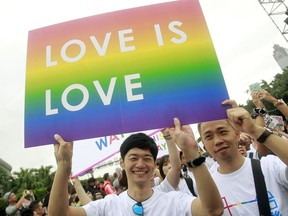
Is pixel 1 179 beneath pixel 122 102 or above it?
above

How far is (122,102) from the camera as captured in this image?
2.14m

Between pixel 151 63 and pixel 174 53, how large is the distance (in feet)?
0.66

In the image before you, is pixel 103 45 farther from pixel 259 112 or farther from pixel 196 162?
pixel 259 112

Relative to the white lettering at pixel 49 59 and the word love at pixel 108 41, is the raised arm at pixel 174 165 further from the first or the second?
the white lettering at pixel 49 59

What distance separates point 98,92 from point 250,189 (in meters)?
1.29

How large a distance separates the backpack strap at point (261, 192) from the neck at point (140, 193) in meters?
0.73

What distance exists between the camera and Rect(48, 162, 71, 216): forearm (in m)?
1.82

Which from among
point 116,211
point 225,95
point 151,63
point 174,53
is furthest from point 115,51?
point 116,211

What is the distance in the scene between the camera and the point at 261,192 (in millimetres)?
1884

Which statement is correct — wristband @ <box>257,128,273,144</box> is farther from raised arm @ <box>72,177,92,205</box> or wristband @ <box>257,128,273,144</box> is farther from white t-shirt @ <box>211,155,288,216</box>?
raised arm @ <box>72,177,92,205</box>

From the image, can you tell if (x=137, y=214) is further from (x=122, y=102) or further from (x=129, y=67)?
(x=129, y=67)

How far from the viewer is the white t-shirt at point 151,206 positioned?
1910mm

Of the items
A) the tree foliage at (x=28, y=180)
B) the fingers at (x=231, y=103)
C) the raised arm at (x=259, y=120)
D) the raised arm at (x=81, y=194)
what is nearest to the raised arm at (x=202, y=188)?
the fingers at (x=231, y=103)

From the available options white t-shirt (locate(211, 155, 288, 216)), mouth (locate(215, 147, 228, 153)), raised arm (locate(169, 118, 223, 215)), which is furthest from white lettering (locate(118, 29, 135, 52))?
white t-shirt (locate(211, 155, 288, 216))
